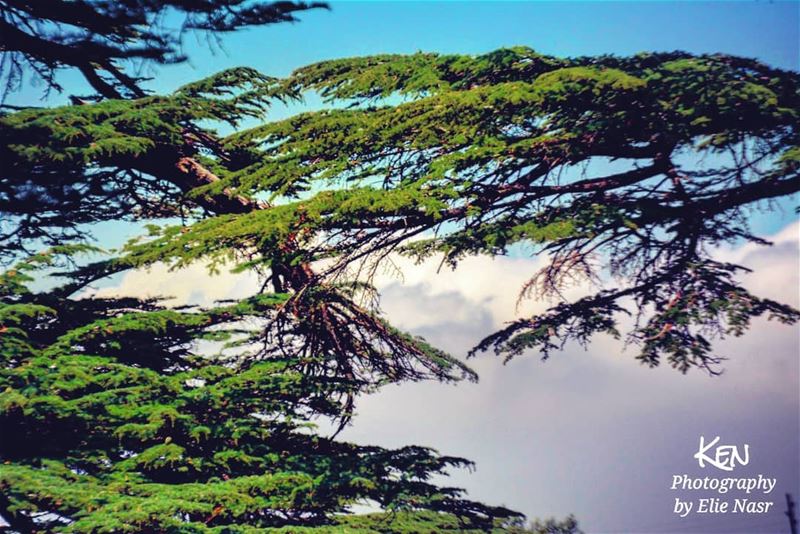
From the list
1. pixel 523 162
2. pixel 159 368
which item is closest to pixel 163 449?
pixel 159 368

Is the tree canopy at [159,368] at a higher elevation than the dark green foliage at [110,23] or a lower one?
lower

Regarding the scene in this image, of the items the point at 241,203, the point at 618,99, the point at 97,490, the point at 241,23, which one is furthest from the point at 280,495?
the point at 241,23

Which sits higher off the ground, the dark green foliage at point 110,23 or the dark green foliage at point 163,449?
the dark green foliage at point 110,23

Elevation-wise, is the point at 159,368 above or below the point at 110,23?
below

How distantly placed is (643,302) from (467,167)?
362 cm

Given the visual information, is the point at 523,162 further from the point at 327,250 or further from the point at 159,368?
the point at 159,368

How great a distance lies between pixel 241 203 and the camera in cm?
771

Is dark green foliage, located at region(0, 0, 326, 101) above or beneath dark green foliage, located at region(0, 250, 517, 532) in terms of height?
above

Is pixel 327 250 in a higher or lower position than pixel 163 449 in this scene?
higher

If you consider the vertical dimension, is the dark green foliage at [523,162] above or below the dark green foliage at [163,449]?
above

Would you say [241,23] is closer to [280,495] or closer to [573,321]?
[280,495]

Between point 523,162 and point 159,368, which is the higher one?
point 523,162

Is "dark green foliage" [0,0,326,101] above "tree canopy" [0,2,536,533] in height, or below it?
above

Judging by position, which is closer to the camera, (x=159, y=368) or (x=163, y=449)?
(x=163, y=449)
